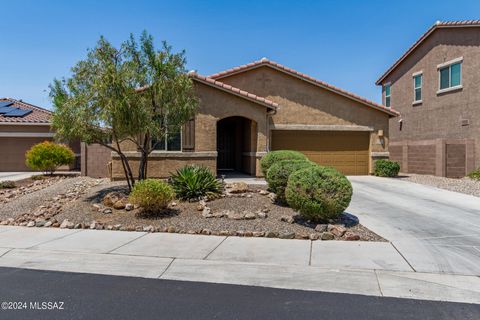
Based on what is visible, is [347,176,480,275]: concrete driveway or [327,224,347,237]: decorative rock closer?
[347,176,480,275]: concrete driveway

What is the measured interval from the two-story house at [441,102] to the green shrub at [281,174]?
12.5 metres

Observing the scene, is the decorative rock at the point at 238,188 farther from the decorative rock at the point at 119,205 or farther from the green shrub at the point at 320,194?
the green shrub at the point at 320,194

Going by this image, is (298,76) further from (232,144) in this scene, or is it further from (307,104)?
(232,144)

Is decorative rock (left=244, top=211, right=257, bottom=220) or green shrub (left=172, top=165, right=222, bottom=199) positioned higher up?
green shrub (left=172, top=165, right=222, bottom=199)

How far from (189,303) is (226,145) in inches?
690

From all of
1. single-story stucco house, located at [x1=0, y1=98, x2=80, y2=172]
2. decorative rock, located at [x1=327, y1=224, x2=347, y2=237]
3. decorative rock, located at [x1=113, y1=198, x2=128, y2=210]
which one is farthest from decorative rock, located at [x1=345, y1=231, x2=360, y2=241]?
single-story stucco house, located at [x1=0, y1=98, x2=80, y2=172]

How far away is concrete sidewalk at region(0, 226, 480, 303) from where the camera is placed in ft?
16.6

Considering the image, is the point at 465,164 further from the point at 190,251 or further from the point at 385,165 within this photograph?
the point at 190,251

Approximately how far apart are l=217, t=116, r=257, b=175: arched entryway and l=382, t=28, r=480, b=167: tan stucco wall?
38.1 feet

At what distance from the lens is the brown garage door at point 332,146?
60.1ft

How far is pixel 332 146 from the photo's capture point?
1877 cm

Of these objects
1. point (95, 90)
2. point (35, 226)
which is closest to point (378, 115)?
point (95, 90)

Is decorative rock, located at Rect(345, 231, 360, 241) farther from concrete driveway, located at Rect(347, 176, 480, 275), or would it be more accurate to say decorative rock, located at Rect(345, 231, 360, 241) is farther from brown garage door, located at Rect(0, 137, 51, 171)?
brown garage door, located at Rect(0, 137, 51, 171)

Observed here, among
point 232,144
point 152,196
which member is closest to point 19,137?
point 232,144
